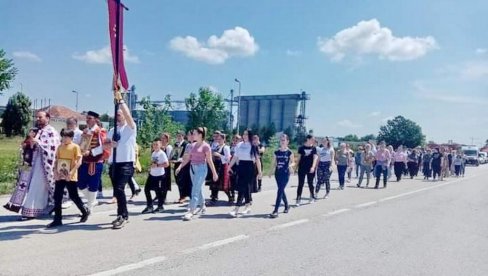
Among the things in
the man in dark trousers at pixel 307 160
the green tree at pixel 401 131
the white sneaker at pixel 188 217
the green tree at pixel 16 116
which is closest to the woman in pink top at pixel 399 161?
the man in dark trousers at pixel 307 160

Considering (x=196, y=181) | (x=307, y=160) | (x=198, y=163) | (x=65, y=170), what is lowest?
(x=196, y=181)

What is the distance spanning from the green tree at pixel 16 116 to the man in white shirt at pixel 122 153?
60.2 m

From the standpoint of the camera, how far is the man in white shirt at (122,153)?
7938 millimetres

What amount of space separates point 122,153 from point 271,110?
7374 cm

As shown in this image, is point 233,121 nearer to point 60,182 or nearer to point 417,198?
point 417,198

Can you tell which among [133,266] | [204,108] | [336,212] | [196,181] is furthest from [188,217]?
[204,108]

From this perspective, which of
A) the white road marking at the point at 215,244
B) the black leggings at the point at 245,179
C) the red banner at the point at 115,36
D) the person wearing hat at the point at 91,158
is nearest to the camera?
the white road marking at the point at 215,244

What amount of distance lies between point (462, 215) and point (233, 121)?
6218 cm

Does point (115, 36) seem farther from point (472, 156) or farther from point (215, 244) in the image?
point (472, 156)

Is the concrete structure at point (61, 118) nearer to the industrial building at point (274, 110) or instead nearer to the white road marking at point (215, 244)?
the white road marking at point (215, 244)

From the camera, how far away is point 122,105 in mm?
7918

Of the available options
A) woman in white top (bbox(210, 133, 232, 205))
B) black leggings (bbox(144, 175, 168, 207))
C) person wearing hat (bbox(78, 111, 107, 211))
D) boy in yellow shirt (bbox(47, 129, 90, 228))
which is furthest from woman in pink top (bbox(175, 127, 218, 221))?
boy in yellow shirt (bbox(47, 129, 90, 228))

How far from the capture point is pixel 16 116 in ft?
207

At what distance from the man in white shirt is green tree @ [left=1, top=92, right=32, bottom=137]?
60217 millimetres
